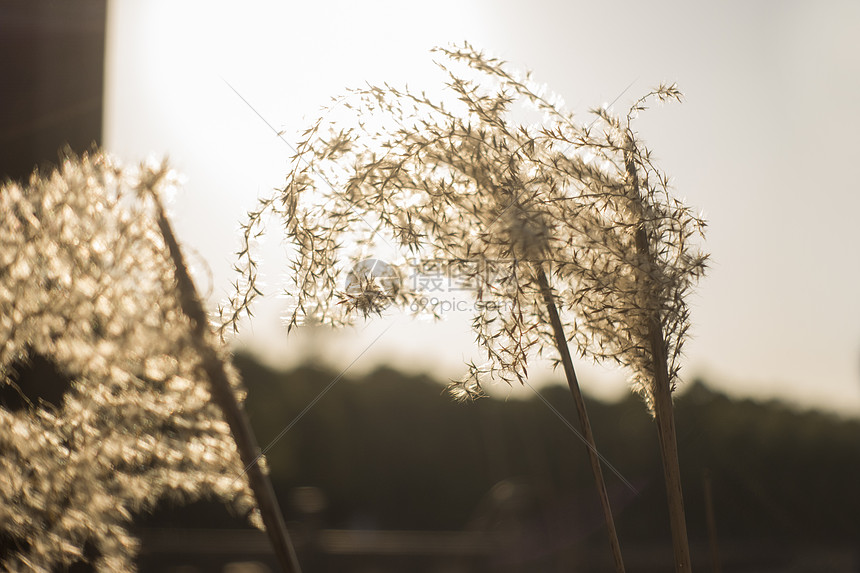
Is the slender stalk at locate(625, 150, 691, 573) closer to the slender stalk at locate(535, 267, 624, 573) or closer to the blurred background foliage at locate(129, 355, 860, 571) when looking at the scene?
the slender stalk at locate(535, 267, 624, 573)

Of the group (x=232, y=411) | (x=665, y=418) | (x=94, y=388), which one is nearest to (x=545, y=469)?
(x=665, y=418)

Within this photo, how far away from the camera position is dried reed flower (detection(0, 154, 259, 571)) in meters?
0.95

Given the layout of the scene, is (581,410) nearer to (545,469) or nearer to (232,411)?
(232,411)

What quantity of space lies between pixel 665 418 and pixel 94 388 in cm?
90

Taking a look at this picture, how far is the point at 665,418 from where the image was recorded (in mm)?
1053

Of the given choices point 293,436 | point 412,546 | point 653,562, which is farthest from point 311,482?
point 653,562

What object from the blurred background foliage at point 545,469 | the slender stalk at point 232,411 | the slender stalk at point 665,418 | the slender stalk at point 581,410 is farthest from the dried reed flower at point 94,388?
the blurred background foliage at point 545,469

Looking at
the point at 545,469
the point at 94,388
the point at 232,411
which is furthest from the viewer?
the point at 545,469

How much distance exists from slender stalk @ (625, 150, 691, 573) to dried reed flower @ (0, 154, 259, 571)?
2.13 feet

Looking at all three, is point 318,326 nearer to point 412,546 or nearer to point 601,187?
point 601,187

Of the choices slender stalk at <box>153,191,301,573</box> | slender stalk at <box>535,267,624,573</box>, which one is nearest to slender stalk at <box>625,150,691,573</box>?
slender stalk at <box>535,267,624,573</box>

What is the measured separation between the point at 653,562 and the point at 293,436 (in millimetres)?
11124

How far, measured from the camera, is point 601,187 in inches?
43.1

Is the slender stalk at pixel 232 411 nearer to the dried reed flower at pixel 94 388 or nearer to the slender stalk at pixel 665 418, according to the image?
the dried reed flower at pixel 94 388
